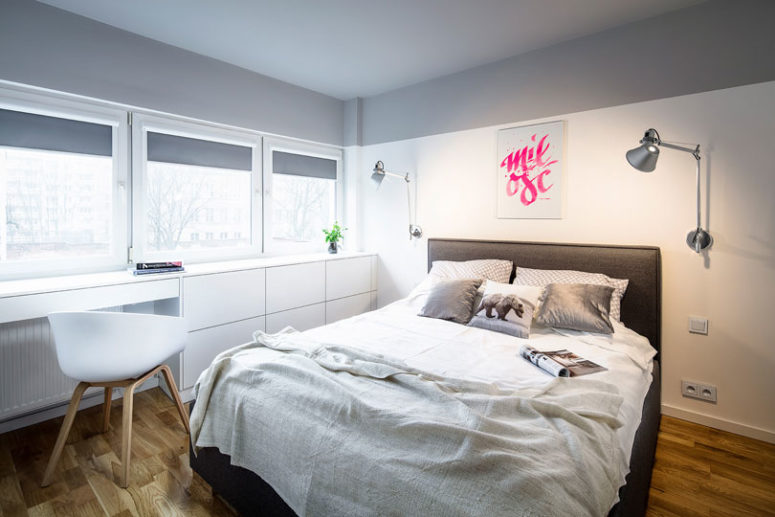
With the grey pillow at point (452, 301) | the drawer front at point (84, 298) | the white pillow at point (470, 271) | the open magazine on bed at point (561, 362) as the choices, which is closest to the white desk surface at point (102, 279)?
the drawer front at point (84, 298)

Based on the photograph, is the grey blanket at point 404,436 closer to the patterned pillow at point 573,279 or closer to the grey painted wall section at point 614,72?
the patterned pillow at point 573,279

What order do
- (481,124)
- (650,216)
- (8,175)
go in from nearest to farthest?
(8,175) → (650,216) → (481,124)

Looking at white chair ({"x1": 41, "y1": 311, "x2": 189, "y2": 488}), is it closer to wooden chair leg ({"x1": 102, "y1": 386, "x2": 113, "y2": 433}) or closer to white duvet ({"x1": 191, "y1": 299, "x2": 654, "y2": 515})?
wooden chair leg ({"x1": 102, "y1": 386, "x2": 113, "y2": 433})

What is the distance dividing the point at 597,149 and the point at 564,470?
7.83 feet

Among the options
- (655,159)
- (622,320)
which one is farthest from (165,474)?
(655,159)

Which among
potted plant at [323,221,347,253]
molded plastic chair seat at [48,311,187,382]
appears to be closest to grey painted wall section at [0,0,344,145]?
potted plant at [323,221,347,253]

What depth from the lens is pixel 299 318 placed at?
3.50 m

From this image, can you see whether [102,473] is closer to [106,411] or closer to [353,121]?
[106,411]

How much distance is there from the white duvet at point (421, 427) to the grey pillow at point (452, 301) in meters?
0.57

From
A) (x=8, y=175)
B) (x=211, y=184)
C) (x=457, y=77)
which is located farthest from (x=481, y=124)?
(x=8, y=175)

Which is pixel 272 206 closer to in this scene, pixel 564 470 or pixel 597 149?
A: pixel 597 149

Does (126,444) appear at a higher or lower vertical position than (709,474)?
higher

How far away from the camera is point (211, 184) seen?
11.2 feet

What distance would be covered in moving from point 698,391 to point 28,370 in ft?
13.4
